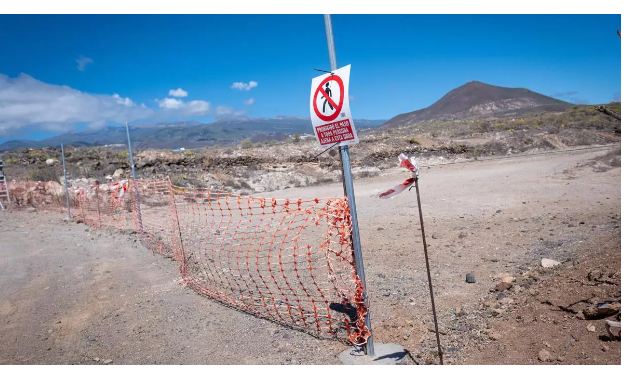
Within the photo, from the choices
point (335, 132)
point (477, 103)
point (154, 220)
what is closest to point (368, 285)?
point (335, 132)

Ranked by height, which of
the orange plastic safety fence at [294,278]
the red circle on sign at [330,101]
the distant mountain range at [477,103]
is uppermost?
the distant mountain range at [477,103]

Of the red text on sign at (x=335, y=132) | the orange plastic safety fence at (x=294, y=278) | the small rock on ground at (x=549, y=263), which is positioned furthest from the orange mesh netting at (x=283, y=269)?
the small rock on ground at (x=549, y=263)

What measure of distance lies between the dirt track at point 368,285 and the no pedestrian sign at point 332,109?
6.83ft

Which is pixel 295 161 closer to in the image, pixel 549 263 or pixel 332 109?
pixel 549 263

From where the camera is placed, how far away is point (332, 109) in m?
3.50

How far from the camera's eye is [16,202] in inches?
730

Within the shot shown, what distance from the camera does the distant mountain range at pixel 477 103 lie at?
376 ft

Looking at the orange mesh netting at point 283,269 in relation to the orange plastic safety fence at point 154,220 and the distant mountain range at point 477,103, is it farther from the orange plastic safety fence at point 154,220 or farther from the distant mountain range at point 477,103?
the distant mountain range at point 477,103

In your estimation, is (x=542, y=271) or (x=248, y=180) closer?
(x=542, y=271)

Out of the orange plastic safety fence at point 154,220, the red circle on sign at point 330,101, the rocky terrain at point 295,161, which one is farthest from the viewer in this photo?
the rocky terrain at point 295,161

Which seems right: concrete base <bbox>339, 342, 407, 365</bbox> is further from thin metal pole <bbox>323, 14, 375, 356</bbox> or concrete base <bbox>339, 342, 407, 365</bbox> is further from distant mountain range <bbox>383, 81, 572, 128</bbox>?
distant mountain range <bbox>383, 81, 572, 128</bbox>

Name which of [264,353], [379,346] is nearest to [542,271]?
[379,346]

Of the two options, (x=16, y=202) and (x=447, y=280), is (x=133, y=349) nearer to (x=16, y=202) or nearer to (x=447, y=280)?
(x=447, y=280)
